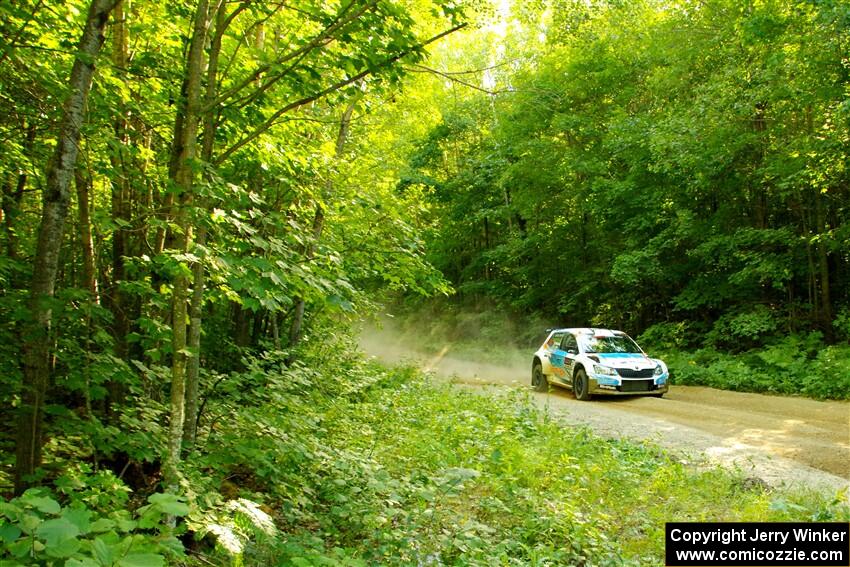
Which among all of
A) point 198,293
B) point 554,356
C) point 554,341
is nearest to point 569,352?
point 554,356

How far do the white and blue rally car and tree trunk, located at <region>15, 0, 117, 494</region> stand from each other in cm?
1081

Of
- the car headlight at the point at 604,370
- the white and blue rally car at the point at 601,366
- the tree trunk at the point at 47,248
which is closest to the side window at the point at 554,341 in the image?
the white and blue rally car at the point at 601,366

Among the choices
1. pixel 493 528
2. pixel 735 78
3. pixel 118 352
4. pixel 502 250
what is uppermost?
pixel 735 78

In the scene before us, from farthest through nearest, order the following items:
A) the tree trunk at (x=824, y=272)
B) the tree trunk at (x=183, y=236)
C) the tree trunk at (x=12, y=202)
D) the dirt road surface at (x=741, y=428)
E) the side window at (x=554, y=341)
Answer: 1. the tree trunk at (x=824, y=272)
2. the side window at (x=554, y=341)
3. the dirt road surface at (x=741, y=428)
4. the tree trunk at (x=12, y=202)
5. the tree trunk at (x=183, y=236)

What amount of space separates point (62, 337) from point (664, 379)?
11.7 meters

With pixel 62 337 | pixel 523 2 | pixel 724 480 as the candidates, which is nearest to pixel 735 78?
pixel 523 2

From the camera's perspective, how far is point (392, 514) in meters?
4.41

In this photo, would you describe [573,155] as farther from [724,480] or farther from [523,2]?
[724,480]

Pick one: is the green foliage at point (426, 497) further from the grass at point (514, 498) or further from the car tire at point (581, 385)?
the car tire at point (581, 385)

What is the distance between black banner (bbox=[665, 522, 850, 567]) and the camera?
3.99 meters

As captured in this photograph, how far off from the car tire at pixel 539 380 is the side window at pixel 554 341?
623 mm

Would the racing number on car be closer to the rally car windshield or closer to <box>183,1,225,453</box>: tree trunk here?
the rally car windshield

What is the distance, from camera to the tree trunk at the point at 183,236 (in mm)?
3766

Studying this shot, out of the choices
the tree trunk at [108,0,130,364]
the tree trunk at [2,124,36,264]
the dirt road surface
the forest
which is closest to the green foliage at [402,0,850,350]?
the forest
